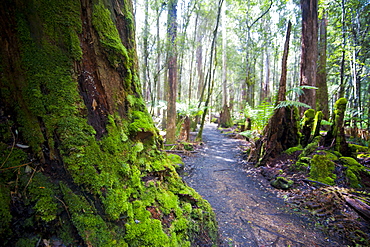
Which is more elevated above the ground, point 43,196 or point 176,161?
point 43,196

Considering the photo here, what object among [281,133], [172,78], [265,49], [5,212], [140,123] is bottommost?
[5,212]

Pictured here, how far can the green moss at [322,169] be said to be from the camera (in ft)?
12.6

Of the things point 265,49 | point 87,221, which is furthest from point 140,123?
point 265,49

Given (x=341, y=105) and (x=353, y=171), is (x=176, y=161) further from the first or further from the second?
(x=341, y=105)

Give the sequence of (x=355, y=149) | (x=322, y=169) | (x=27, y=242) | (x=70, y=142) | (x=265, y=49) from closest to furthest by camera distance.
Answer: (x=27, y=242), (x=70, y=142), (x=322, y=169), (x=355, y=149), (x=265, y=49)

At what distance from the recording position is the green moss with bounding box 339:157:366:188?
3.57m

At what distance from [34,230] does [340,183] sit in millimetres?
4872

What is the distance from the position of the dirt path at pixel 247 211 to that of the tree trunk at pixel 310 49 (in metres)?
4.35

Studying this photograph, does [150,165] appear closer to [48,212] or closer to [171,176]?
[171,176]

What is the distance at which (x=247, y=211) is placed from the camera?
3189mm

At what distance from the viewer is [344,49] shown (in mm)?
6078

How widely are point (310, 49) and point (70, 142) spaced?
8.76 metres

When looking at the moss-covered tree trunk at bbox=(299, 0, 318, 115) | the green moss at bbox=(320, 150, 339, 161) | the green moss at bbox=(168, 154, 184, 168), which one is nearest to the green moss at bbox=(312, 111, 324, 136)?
the green moss at bbox=(320, 150, 339, 161)

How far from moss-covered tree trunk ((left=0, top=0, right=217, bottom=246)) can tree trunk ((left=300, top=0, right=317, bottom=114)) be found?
24.5 feet
